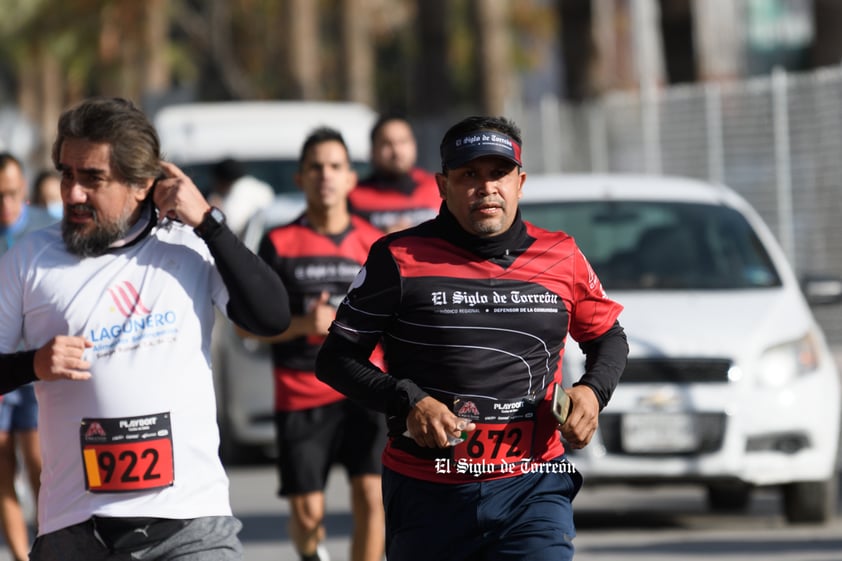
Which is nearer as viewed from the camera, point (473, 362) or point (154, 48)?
point (473, 362)

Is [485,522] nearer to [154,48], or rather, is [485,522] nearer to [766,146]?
[766,146]

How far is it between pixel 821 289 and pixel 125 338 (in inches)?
243

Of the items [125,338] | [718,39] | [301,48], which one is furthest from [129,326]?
[718,39]

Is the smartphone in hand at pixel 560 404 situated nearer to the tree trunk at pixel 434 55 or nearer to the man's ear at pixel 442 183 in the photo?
the man's ear at pixel 442 183

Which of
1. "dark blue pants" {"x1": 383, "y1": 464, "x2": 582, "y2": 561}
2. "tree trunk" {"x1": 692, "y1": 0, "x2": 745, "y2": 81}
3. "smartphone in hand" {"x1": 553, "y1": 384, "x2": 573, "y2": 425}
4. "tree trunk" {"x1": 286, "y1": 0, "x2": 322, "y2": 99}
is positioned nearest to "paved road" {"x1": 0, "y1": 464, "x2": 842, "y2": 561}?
"dark blue pants" {"x1": 383, "y1": 464, "x2": 582, "y2": 561}

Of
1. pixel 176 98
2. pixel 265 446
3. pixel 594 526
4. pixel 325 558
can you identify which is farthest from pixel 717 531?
pixel 176 98

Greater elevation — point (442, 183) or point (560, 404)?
point (442, 183)

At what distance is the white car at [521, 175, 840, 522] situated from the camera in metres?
10.1

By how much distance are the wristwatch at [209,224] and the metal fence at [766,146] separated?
1174 centimetres

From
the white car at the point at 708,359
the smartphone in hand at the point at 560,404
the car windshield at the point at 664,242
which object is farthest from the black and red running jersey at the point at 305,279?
the smartphone in hand at the point at 560,404

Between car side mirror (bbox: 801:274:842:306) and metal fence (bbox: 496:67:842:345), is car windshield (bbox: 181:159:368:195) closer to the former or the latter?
metal fence (bbox: 496:67:842:345)

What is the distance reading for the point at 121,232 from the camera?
555cm

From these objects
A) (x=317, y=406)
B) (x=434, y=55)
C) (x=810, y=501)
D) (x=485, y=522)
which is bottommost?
(x=810, y=501)

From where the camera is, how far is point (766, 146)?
18.8 metres
